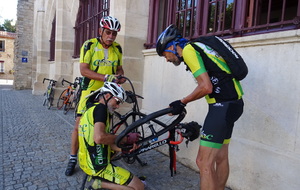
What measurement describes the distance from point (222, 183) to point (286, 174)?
0.73m

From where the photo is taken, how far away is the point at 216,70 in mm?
2154

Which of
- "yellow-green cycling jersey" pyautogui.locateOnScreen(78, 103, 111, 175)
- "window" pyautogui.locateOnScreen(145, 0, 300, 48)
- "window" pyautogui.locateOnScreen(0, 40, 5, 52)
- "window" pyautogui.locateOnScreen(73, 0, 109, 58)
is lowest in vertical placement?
"yellow-green cycling jersey" pyautogui.locateOnScreen(78, 103, 111, 175)

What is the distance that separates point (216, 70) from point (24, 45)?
21176mm

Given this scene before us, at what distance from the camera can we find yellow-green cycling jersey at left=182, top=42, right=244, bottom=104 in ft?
6.92

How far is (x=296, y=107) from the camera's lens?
8.43 feet

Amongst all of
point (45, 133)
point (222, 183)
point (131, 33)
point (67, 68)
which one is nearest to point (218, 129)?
point (222, 183)

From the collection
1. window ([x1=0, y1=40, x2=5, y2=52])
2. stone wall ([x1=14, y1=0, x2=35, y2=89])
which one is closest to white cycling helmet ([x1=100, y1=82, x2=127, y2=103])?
stone wall ([x1=14, y1=0, x2=35, y2=89])

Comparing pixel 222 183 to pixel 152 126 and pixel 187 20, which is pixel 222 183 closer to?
A: pixel 152 126

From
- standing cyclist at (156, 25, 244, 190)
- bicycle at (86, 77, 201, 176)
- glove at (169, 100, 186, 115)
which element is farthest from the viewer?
bicycle at (86, 77, 201, 176)

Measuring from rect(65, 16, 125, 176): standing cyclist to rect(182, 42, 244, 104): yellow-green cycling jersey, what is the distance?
1574mm

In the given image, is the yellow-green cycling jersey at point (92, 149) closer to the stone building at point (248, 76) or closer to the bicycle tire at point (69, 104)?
the stone building at point (248, 76)

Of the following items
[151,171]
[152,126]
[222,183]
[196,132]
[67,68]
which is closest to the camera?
[222,183]

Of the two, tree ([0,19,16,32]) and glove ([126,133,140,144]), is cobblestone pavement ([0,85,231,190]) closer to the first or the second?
glove ([126,133,140,144])

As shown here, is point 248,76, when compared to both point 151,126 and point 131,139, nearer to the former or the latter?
point 151,126
